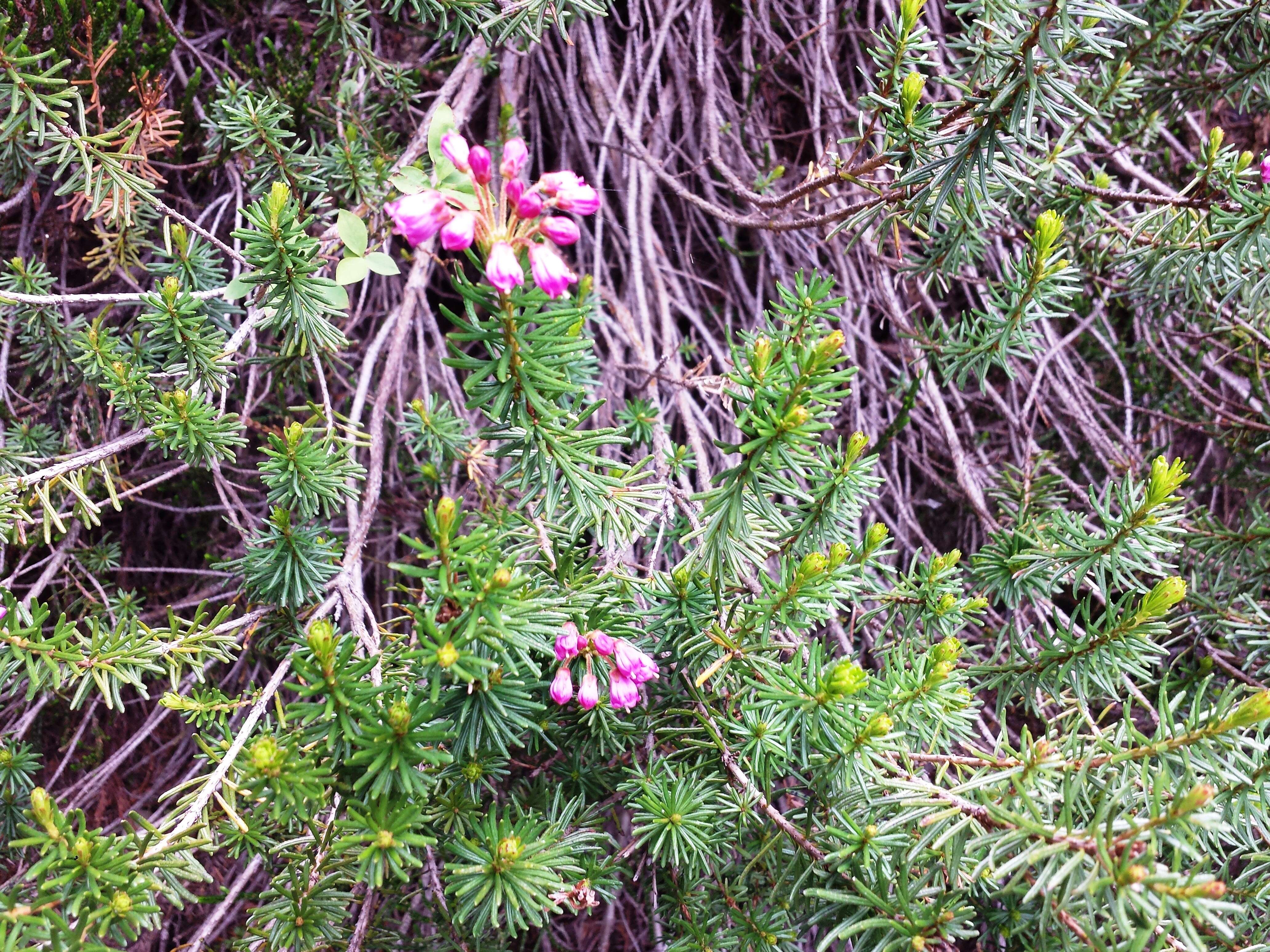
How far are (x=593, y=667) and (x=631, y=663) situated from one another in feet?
0.18

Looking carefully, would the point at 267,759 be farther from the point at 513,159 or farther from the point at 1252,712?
the point at 1252,712

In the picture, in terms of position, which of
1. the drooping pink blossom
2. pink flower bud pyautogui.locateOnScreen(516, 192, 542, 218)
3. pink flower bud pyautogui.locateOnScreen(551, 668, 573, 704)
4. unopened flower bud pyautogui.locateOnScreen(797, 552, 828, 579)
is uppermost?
pink flower bud pyautogui.locateOnScreen(516, 192, 542, 218)

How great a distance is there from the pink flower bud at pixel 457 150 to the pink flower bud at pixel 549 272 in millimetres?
135

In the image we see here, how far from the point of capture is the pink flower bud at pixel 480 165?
3.23ft

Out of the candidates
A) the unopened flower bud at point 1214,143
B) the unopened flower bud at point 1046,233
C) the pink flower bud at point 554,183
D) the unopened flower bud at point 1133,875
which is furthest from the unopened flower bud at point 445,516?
the unopened flower bud at point 1214,143

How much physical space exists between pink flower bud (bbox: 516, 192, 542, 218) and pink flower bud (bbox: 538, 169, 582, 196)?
0.01 metres

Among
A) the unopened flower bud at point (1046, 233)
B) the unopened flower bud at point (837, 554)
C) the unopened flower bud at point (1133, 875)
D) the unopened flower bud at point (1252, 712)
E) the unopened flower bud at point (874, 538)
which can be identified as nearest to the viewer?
the unopened flower bud at point (1133, 875)

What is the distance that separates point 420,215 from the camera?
99 centimetres

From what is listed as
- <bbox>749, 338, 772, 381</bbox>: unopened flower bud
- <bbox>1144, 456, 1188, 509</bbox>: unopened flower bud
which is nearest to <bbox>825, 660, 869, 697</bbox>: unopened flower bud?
<bbox>749, 338, 772, 381</bbox>: unopened flower bud

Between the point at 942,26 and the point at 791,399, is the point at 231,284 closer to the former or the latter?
the point at 791,399

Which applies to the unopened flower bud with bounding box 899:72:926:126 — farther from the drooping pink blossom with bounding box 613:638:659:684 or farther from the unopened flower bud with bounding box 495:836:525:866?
the unopened flower bud with bounding box 495:836:525:866

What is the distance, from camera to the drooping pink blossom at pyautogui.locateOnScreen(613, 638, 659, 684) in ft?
3.89

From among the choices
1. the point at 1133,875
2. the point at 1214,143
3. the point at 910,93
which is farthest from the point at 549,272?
the point at 1214,143

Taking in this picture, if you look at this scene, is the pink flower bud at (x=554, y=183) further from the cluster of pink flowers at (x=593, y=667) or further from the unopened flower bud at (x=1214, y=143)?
the unopened flower bud at (x=1214, y=143)
